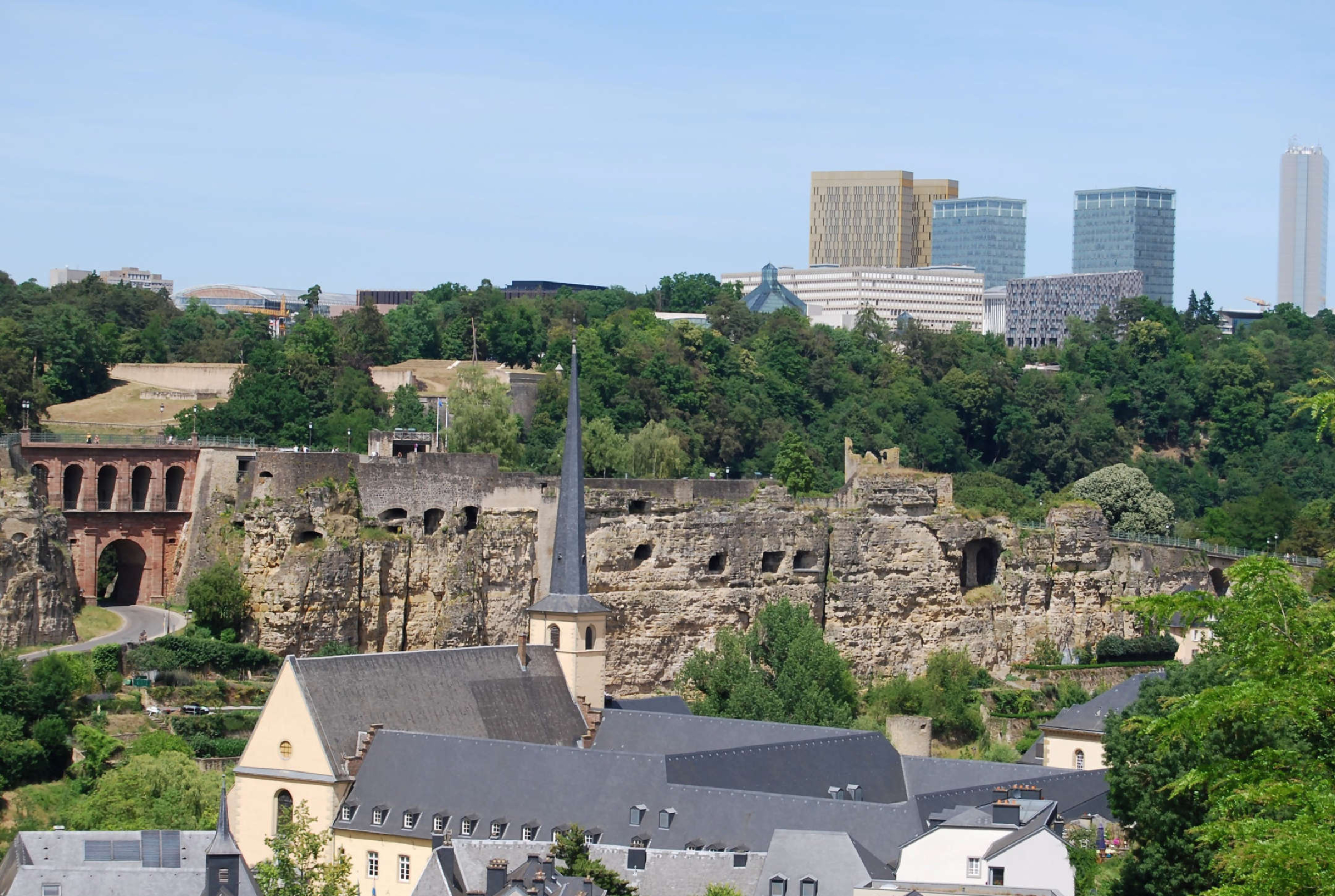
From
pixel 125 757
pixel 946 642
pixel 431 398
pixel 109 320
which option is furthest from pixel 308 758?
pixel 109 320

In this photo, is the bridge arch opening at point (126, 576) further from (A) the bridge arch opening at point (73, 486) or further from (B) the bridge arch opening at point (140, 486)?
(A) the bridge arch opening at point (73, 486)

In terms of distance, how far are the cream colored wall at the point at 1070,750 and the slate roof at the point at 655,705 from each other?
991 cm

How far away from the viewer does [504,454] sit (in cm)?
8044

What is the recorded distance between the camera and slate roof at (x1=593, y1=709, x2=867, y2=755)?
5028cm

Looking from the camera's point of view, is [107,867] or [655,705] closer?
[107,867]

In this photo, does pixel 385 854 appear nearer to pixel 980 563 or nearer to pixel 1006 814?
pixel 1006 814

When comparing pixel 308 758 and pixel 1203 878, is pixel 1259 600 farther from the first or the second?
pixel 308 758

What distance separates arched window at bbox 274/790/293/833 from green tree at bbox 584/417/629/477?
35.2 m

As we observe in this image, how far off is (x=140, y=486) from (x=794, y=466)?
35146mm

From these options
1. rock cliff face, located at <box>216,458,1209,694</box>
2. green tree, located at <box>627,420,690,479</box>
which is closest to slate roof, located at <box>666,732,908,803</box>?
rock cliff face, located at <box>216,458,1209,694</box>

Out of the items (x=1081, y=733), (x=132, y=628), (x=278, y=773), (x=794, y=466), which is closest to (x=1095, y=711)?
(x=1081, y=733)

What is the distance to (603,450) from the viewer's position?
83.3 metres

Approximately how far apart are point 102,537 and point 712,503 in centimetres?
1888

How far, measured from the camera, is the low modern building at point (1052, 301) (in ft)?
618
